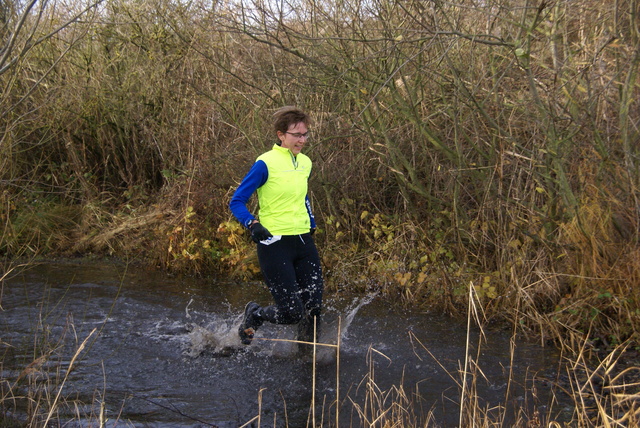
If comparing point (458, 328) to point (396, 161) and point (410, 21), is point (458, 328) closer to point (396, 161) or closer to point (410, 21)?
point (396, 161)

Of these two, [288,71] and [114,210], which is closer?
[288,71]

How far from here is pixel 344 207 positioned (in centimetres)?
909

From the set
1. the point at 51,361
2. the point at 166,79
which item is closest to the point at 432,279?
the point at 51,361

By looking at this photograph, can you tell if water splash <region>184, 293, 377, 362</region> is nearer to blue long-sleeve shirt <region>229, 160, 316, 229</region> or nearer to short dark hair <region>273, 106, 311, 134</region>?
blue long-sleeve shirt <region>229, 160, 316, 229</region>

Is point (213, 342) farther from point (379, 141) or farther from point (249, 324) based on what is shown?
point (379, 141)

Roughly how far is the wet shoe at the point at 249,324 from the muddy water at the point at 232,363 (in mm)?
181

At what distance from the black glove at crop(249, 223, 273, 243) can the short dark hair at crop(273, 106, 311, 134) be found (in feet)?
2.37

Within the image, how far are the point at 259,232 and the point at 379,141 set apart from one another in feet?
11.0

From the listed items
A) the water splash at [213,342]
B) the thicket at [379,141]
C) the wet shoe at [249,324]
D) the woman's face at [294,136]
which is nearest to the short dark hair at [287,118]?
the woman's face at [294,136]

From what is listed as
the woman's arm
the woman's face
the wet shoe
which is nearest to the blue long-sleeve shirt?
the woman's arm

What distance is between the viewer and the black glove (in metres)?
5.35

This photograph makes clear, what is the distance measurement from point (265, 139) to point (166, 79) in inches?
110

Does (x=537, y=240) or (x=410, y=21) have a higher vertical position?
(x=410, y=21)

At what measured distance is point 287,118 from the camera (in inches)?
213
